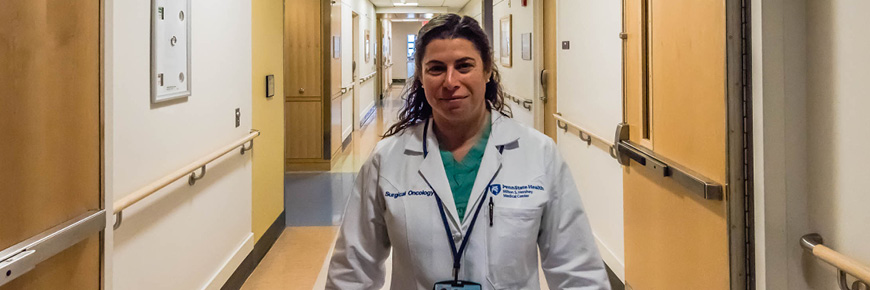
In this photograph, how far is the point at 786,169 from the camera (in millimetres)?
1714

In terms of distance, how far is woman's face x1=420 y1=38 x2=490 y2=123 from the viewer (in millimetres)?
1326

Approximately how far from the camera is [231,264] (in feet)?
11.5

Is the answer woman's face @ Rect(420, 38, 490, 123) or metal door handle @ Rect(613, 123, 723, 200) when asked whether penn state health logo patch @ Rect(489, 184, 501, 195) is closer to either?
woman's face @ Rect(420, 38, 490, 123)

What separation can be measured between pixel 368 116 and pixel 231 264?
1066 centimetres

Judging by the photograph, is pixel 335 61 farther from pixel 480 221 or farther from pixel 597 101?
pixel 480 221

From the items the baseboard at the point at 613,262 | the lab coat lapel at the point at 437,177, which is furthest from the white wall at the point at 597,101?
the lab coat lapel at the point at 437,177

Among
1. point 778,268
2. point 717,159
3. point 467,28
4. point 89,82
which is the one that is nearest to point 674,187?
point 717,159

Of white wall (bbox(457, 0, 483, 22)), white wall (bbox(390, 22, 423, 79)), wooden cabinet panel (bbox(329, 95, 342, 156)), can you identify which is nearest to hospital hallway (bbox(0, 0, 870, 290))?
wooden cabinet panel (bbox(329, 95, 342, 156))

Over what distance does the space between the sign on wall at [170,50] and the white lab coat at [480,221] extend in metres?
1.40

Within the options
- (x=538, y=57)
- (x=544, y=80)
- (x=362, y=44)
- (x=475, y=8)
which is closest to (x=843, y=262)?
(x=544, y=80)

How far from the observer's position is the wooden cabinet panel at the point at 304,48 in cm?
712

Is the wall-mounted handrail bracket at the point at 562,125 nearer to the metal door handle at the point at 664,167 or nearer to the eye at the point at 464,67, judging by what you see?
the metal door handle at the point at 664,167

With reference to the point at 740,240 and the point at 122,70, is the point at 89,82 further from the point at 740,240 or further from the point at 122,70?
the point at 740,240

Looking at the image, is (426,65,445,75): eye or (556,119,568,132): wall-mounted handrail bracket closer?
(426,65,445,75): eye
